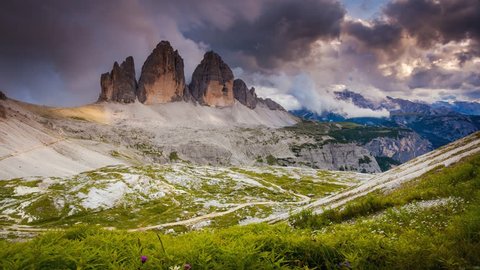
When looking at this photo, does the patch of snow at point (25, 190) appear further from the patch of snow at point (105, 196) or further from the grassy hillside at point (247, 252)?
the grassy hillside at point (247, 252)

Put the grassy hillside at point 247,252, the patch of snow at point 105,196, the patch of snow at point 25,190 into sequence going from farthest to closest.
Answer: the patch of snow at point 25,190 < the patch of snow at point 105,196 < the grassy hillside at point 247,252

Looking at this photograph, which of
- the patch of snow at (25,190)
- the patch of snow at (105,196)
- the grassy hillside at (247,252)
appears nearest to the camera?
the grassy hillside at (247,252)

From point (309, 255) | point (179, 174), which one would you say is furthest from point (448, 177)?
point (179, 174)

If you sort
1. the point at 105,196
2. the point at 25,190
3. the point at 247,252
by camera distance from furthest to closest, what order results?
the point at 25,190, the point at 105,196, the point at 247,252

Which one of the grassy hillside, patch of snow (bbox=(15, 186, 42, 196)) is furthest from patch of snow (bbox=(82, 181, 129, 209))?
the grassy hillside

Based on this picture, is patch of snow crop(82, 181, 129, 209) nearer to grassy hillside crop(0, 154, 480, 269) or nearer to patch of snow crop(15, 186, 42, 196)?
patch of snow crop(15, 186, 42, 196)

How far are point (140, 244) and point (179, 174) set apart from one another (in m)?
181

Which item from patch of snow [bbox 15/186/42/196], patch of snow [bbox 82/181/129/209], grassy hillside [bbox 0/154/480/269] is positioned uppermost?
grassy hillside [bbox 0/154/480/269]

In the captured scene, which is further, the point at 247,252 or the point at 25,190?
the point at 25,190

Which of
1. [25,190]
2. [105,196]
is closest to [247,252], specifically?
[105,196]

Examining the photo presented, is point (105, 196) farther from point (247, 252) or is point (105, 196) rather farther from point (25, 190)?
point (247, 252)

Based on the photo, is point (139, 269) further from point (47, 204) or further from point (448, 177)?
point (47, 204)

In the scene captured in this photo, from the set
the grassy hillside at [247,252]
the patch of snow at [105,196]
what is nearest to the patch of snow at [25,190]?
the patch of snow at [105,196]

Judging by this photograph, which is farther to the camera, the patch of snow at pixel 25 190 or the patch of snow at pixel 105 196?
the patch of snow at pixel 25 190
